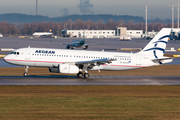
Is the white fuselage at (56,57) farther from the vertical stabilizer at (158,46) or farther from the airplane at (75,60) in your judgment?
the vertical stabilizer at (158,46)

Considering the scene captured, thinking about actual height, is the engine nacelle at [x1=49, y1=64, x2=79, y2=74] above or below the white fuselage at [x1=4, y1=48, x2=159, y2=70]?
below

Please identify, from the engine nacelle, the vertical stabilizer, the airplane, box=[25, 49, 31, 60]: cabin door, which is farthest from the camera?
the vertical stabilizer

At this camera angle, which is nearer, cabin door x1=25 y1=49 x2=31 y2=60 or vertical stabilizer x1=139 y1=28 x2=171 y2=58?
cabin door x1=25 y1=49 x2=31 y2=60

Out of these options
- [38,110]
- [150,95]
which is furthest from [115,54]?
[38,110]

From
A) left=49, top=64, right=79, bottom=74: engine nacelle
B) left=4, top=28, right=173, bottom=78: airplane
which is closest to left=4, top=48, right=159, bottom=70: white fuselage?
left=4, top=28, right=173, bottom=78: airplane

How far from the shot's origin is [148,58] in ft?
156

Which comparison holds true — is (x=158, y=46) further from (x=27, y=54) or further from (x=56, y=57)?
(x=27, y=54)

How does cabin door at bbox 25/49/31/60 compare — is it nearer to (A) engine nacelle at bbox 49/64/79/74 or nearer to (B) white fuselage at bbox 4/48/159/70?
(B) white fuselage at bbox 4/48/159/70

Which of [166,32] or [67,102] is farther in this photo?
[166,32]

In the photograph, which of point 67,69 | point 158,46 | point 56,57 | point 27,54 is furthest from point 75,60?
point 158,46

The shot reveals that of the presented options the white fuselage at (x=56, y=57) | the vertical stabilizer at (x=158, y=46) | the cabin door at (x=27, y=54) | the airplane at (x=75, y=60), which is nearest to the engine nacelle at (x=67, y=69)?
the airplane at (x=75, y=60)

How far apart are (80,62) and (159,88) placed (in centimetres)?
1292

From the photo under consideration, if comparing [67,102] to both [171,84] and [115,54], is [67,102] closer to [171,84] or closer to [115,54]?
[171,84]

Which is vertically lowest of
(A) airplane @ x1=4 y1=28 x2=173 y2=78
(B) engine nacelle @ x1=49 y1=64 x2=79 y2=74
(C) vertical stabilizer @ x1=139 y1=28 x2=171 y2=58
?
(B) engine nacelle @ x1=49 y1=64 x2=79 y2=74
